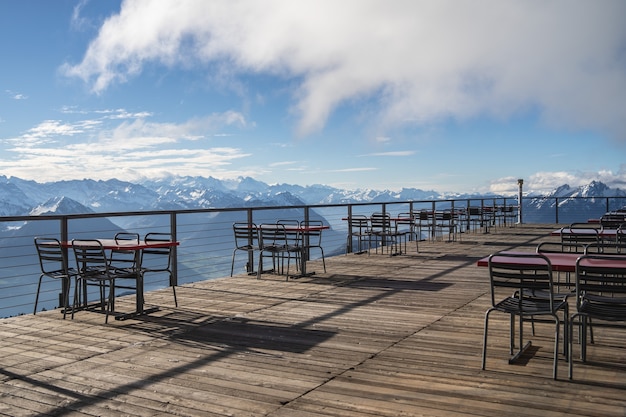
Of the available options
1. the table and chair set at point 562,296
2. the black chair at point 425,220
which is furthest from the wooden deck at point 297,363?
the black chair at point 425,220

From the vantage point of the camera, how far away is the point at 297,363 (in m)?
3.59

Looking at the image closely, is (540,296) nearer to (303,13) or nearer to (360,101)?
(303,13)

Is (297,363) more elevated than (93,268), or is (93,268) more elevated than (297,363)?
(93,268)

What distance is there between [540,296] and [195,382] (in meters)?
2.15

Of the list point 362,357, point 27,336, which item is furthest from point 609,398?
point 27,336

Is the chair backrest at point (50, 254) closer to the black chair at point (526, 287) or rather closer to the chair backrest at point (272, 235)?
the chair backrest at point (272, 235)

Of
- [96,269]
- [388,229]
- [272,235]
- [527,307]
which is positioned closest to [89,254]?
[96,269]

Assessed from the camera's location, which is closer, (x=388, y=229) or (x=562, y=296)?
(x=562, y=296)

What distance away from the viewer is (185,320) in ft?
16.4

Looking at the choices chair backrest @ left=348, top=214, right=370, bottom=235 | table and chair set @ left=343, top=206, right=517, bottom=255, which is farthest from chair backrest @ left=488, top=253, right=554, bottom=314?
chair backrest @ left=348, top=214, right=370, bottom=235

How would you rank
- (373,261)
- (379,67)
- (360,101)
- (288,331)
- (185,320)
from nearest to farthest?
(288,331) < (185,320) < (373,261) < (379,67) < (360,101)

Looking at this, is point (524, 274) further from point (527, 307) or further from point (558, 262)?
point (558, 262)

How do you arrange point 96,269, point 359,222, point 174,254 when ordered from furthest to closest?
point 359,222 → point 174,254 → point 96,269

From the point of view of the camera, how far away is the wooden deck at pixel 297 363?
2857 mm
